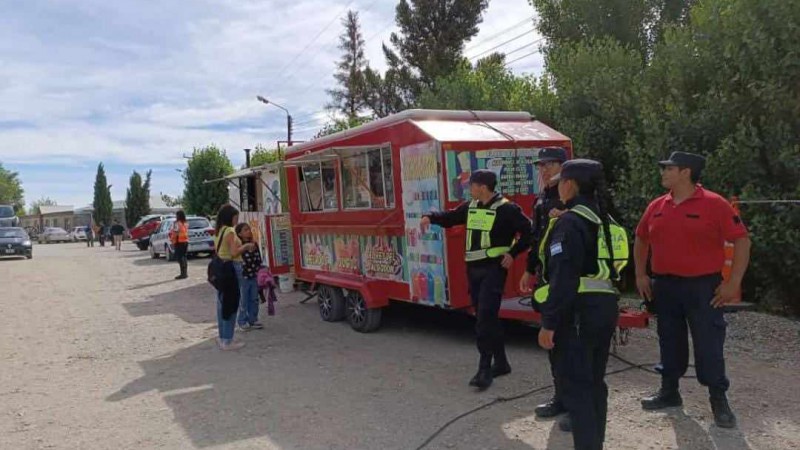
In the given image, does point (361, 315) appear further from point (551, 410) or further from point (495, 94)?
point (495, 94)

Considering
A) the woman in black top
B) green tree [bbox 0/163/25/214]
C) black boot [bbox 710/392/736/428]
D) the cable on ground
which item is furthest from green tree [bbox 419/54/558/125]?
green tree [bbox 0/163/25/214]

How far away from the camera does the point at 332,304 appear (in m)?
9.12

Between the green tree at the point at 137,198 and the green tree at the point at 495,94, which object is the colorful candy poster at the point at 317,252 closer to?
the green tree at the point at 495,94

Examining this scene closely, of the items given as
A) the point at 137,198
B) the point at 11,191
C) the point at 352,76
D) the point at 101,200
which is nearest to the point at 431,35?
the point at 352,76

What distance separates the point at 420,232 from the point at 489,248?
177 centimetres

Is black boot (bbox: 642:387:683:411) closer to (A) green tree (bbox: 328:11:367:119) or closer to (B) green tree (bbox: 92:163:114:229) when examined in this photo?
(A) green tree (bbox: 328:11:367:119)

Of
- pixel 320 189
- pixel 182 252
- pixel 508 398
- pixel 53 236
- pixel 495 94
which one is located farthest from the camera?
pixel 53 236

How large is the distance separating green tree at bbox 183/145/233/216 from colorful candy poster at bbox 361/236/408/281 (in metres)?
25.7

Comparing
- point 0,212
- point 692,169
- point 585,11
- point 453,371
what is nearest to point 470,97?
point 585,11

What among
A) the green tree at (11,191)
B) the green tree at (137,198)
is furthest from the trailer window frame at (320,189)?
the green tree at (11,191)

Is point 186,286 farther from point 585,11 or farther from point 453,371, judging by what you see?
point 585,11

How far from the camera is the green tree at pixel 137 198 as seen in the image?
6303cm

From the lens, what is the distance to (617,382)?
5.66 m

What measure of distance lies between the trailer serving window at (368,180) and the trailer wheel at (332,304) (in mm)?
1209
